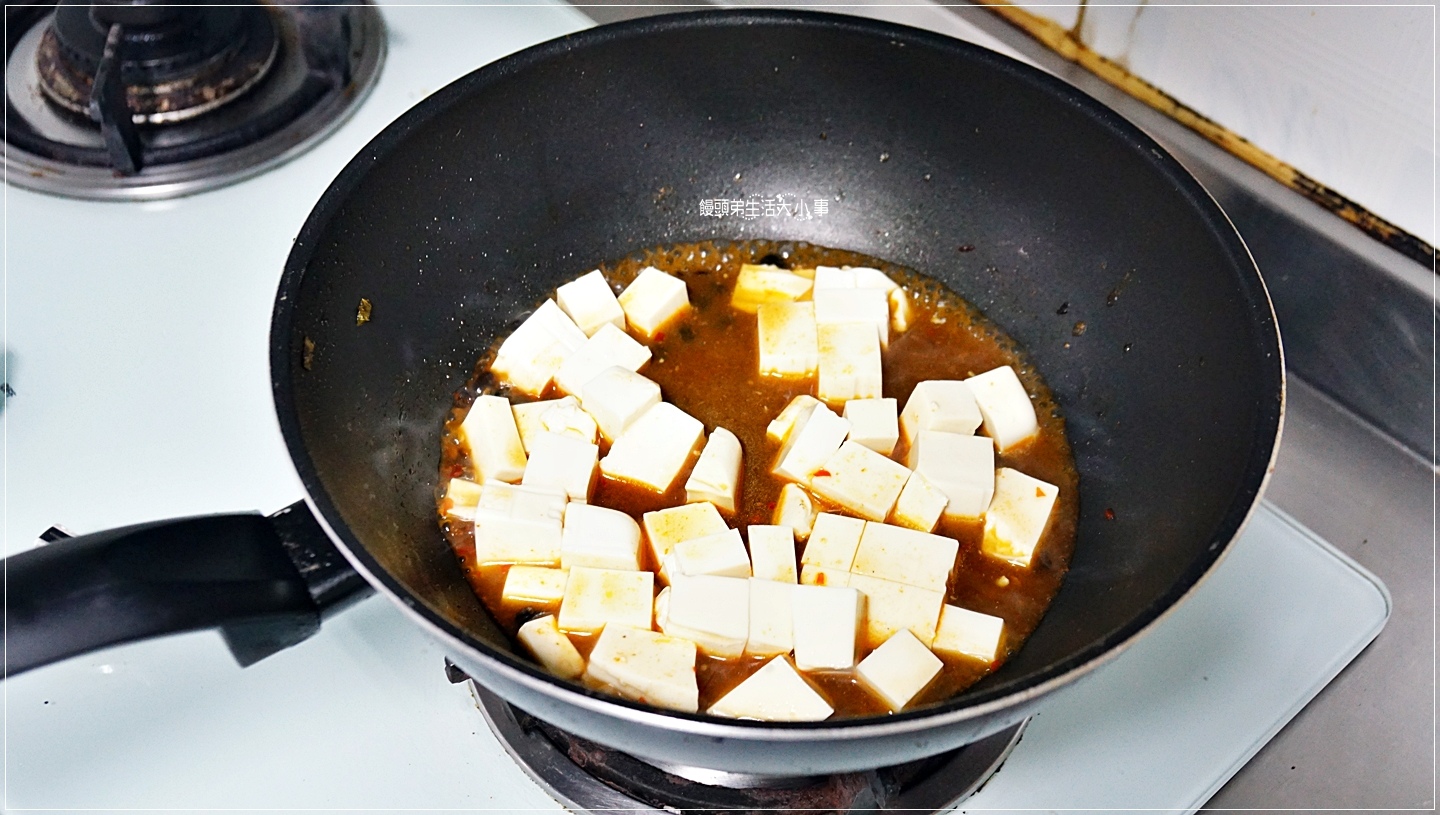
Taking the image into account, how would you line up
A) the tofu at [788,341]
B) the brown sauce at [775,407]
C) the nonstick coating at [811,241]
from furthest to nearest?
the tofu at [788,341] → the brown sauce at [775,407] → the nonstick coating at [811,241]

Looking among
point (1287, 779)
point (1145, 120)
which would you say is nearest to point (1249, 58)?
point (1145, 120)

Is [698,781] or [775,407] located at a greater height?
[775,407]

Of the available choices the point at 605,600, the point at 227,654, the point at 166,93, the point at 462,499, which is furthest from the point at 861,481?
the point at 166,93

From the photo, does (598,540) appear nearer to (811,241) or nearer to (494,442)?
(494,442)

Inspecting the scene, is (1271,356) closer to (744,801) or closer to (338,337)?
(744,801)

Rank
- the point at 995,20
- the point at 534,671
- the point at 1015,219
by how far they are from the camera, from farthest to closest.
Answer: the point at 995,20 < the point at 1015,219 < the point at 534,671

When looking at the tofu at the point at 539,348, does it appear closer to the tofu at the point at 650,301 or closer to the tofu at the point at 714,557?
the tofu at the point at 650,301

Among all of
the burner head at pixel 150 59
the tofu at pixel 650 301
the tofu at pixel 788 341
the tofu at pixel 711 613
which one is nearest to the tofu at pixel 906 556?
the tofu at pixel 711 613
